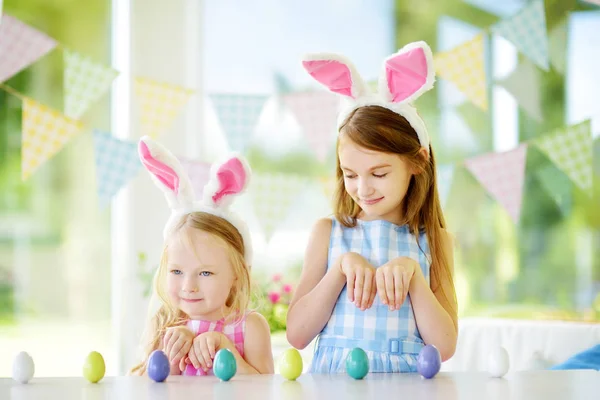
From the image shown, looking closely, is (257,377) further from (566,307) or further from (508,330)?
(566,307)

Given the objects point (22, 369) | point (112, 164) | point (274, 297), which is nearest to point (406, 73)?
point (22, 369)

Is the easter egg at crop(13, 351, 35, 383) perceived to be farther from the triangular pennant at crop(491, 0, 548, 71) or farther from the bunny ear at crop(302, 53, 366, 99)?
the triangular pennant at crop(491, 0, 548, 71)

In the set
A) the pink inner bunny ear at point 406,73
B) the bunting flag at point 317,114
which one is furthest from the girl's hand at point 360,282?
the bunting flag at point 317,114

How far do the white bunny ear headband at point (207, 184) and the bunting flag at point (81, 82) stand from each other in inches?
56.8

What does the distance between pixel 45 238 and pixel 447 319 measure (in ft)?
7.30

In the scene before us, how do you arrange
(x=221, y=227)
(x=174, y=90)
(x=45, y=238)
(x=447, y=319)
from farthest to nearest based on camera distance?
(x=45, y=238) < (x=174, y=90) < (x=221, y=227) < (x=447, y=319)

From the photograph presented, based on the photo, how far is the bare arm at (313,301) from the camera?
1409 mm

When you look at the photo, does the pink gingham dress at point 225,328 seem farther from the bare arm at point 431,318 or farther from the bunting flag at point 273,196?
the bunting flag at point 273,196

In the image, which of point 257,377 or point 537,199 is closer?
point 257,377

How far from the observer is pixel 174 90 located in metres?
2.95

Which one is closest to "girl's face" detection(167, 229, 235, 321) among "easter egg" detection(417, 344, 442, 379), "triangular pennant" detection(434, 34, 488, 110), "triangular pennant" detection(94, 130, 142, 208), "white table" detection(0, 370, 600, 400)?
"white table" detection(0, 370, 600, 400)

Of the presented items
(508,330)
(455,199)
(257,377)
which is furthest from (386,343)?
(455,199)

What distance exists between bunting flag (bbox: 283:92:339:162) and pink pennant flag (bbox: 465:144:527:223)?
53 cm

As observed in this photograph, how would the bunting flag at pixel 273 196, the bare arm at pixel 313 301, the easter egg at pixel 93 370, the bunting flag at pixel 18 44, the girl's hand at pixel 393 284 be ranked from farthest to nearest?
the bunting flag at pixel 273 196
the bunting flag at pixel 18 44
the bare arm at pixel 313 301
the girl's hand at pixel 393 284
the easter egg at pixel 93 370
